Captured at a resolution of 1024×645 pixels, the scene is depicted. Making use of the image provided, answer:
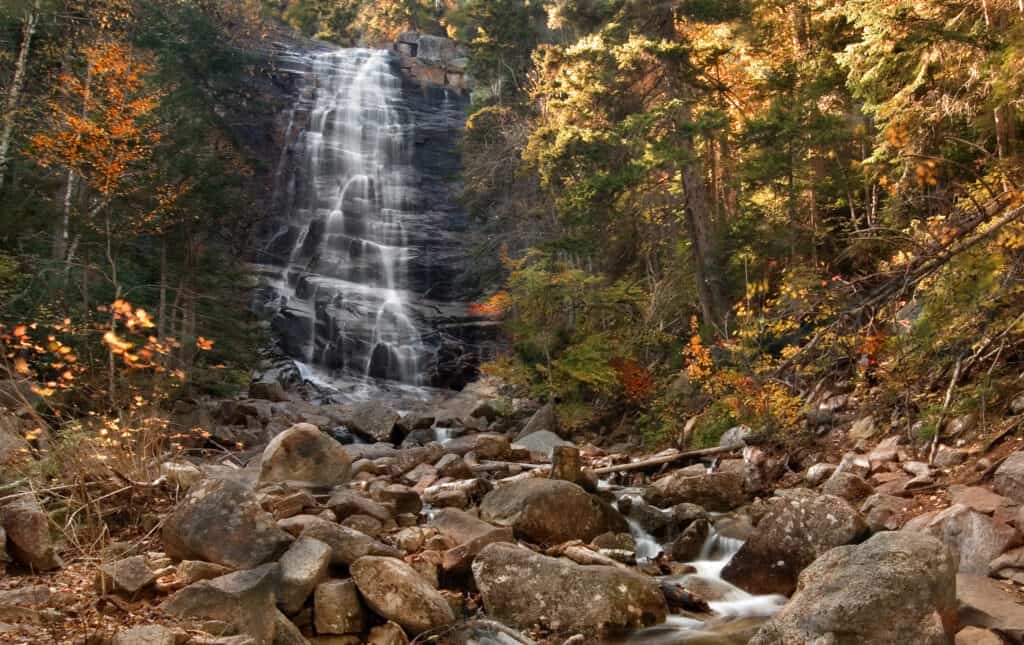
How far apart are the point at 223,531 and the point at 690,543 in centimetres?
513

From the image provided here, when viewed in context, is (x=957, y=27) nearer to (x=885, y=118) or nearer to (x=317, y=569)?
(x=885, y=118)

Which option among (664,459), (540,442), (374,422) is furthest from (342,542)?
(374,422)

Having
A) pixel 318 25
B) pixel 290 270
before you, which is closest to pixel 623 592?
pixel 290 270

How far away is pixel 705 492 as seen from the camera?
1009 cm

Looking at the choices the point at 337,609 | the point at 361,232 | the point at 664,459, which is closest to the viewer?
the point at 337,609

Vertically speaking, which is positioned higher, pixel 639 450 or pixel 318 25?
pixel 318 25

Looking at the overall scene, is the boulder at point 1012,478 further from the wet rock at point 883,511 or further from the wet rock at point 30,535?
the wet rock at point 30,535

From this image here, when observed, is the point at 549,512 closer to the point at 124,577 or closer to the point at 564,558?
the point at 564,558

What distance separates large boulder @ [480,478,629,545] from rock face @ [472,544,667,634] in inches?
58.3

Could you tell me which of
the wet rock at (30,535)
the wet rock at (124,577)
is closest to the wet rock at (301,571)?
the wet rock at (124,577)

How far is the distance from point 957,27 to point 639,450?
364 inches

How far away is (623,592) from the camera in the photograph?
21.2ft

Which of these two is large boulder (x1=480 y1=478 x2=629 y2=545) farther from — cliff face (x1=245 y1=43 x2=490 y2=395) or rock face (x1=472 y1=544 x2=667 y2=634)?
cliff face (x1=245 y1=43 x2=490 y2=395)

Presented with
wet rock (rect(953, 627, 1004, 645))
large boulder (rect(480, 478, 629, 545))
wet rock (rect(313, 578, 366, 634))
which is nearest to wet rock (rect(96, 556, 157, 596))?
wet rock (rect(313, 578, 366, 634))
